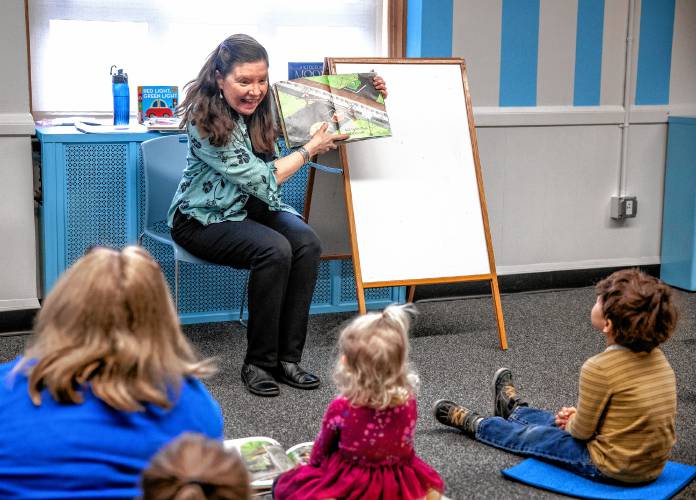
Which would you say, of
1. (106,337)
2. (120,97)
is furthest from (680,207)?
(106,337)

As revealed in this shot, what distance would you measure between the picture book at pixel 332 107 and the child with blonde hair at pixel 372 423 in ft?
4.92

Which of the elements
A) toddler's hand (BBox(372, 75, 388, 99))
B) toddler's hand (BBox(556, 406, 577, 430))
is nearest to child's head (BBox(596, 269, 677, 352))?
toddler's hand (BBox(556, 406, 577, 430))

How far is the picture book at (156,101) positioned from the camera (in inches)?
156

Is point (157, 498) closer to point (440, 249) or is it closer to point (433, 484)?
point (433, 484)

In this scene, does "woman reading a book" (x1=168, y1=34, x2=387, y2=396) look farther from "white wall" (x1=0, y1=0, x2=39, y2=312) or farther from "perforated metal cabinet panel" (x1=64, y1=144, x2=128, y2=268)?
"white wall" (x1=0, y1=0, x2=39, y2=312)

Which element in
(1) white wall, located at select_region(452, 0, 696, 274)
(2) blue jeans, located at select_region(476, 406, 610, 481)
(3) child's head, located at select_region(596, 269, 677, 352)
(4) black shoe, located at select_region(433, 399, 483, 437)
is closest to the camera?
(3) child's head, located at select_region(596, 269, 677, 352)

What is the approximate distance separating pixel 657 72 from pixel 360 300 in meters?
2.20

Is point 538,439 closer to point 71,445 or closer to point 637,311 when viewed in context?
point 637,311

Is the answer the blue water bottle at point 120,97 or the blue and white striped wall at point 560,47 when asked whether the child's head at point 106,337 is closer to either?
the blue water bottle at point 120,97

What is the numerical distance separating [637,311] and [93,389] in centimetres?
139

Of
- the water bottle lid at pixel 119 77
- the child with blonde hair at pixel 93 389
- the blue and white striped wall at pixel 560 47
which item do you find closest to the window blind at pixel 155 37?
the water bottle lid at pixel 119 77

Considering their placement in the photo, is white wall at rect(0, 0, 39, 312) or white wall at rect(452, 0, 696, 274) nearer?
white wall at rect(0, 0, 39, 312)

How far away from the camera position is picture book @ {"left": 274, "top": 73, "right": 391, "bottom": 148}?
3.45m

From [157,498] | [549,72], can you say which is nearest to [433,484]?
[157,498]
